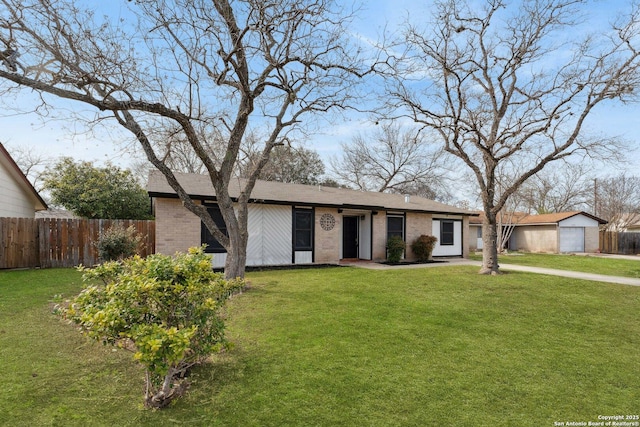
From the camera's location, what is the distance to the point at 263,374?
3498mm

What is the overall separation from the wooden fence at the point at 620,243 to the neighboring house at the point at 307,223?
580 inches

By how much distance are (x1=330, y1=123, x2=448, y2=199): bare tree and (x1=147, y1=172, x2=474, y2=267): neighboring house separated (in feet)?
41.2

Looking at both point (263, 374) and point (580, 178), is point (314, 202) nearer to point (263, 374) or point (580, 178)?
point (263, 374)

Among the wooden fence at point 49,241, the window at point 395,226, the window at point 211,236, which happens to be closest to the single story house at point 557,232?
the window at point 395,226

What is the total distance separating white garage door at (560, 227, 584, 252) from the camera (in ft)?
76.0

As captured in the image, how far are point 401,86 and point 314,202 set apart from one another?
5.32 metres

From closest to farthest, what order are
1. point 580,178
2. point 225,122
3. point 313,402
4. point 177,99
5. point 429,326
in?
point 313,402
point 429,326
point 177,99
point 225,122
point 580,178

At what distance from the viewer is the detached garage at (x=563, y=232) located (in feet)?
75.7

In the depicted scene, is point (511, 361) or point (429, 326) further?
point (429, 326)

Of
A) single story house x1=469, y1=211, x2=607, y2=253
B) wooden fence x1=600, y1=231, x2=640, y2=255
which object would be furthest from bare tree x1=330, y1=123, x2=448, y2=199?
wooden fence x1=600, y1=231, x2=640, y2=255

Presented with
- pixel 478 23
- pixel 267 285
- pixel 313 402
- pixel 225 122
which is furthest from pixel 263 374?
pixel 478 23

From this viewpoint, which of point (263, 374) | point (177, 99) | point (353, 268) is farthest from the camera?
point (353, 268)

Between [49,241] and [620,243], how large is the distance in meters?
33.8

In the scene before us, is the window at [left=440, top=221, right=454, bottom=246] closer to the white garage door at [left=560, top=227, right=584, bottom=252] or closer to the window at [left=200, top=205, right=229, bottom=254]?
the window at [left=200, top=205, right=229, bottom=254]
